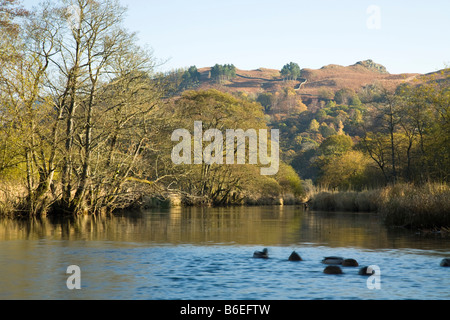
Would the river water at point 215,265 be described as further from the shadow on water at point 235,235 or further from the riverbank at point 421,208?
the riverbank at point 421,208

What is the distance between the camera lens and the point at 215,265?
39.0 ft

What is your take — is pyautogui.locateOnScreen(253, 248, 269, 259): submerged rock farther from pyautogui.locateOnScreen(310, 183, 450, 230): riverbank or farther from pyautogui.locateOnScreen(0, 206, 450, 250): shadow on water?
pyautogui.locateOnScreen(310, 183, 450, 230): riverbank

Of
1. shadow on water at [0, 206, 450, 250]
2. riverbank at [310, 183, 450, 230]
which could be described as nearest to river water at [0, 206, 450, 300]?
shadow on water at [0, 206, 450, 250]

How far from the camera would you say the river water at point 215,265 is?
9.05 m

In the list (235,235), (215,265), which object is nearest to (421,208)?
(235,235)

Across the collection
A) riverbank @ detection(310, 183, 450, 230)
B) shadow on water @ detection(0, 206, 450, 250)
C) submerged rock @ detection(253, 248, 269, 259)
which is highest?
riverbank @ detection(310, 183, 450, 230)

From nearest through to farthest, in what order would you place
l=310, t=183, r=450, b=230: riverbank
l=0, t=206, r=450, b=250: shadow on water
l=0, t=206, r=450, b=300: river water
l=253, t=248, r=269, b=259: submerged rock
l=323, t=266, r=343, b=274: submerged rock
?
l=0, t=206, r=450, b=300: river water < l=323, t=266, r=343, b=274: submerged rock < l=253, t=248, r=269, b=259: submerged rock < l=0, t=206, r=450, b=250: shadow on water < l=310, t=183, r=450, b=230: riverbank

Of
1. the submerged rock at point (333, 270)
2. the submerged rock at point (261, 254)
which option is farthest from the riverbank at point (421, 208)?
the submerged rock at point (333, 270)

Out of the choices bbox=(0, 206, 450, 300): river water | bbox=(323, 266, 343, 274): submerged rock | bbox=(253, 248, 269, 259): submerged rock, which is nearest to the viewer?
bbox=(0, 206, 450, 300): river water

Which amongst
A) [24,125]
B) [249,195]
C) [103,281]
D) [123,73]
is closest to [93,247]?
[103,281]

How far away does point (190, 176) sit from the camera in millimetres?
47312

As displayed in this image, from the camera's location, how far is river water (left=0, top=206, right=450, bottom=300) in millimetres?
9047

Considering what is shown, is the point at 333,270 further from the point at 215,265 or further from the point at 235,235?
the point at 235,235

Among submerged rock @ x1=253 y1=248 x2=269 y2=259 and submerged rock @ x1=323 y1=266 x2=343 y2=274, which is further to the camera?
submerged rock @ x1=253 y1=248 x2=269 y2=259
